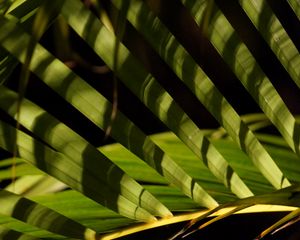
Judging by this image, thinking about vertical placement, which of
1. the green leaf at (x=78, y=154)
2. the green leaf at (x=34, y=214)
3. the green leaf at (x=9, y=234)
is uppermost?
the green leaf at (x=78, y=154)

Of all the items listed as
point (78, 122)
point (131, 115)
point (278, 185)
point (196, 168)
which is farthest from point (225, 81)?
point (278, 185)

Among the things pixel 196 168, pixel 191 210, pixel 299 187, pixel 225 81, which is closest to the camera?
pixel 299 187

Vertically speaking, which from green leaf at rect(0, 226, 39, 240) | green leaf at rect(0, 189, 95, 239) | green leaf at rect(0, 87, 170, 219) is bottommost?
green leaf at rect(0, 226, 39, 240)

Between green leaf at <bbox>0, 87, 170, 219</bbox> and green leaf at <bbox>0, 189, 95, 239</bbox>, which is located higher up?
green leaf at <bbox>0, 87, 170, 219</bbox>

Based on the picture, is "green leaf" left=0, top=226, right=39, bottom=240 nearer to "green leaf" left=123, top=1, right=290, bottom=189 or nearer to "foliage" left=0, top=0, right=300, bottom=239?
"foliage" left=0, top=0, right=300, bottom=239

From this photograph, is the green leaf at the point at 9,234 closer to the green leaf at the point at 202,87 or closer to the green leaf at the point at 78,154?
the green leaf at the point at 78,154

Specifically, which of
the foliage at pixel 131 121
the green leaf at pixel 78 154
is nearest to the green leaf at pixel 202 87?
the foliage at pixel 131 121

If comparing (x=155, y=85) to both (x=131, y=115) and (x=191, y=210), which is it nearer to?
(x=191, y=210)

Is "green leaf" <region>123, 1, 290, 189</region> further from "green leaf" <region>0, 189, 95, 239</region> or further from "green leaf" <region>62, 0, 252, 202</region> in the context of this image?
"green leaf" <region>0, 189, 95, 239</region>

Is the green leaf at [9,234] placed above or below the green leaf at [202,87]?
below

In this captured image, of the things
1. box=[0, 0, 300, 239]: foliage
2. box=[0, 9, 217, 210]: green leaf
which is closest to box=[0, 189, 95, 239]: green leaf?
box=[0, 0, 300, 239]: foliage

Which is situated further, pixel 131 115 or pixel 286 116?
pixel 131 115

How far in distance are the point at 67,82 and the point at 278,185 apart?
11.0 inches

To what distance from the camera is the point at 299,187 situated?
64 centimetres
